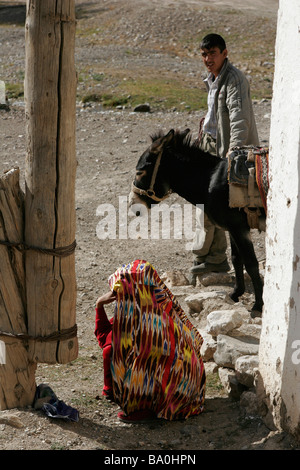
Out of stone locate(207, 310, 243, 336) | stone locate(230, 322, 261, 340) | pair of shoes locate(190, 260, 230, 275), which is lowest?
stone locate(230, 322, 261, 340)

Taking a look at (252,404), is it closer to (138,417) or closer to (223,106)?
(138,417)

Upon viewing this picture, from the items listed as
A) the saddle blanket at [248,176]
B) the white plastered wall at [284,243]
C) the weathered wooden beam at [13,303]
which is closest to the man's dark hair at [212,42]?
the saddle blanket at [248,176]

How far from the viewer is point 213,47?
588 centimetres

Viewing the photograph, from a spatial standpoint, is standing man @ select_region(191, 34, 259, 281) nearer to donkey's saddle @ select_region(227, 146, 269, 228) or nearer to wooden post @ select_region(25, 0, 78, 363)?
donkey's saddle @ select_region(227, 146, 269, 228)

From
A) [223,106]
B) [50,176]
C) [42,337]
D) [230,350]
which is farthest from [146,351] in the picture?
[223,106]

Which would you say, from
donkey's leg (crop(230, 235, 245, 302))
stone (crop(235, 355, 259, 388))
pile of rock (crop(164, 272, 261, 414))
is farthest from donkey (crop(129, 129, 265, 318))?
stone (crop(235, 355, 259, 388))

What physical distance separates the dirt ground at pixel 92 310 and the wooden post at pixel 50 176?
0.51 metres

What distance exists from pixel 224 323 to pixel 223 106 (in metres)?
2.18

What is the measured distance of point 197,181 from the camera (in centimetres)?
596

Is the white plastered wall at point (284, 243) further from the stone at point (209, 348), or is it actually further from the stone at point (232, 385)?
the stone at point (209, 348)

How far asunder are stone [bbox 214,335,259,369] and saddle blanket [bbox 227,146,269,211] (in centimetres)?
127

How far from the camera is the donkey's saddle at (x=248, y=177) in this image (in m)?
5.45

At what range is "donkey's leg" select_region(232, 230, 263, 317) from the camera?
593 centimetres
